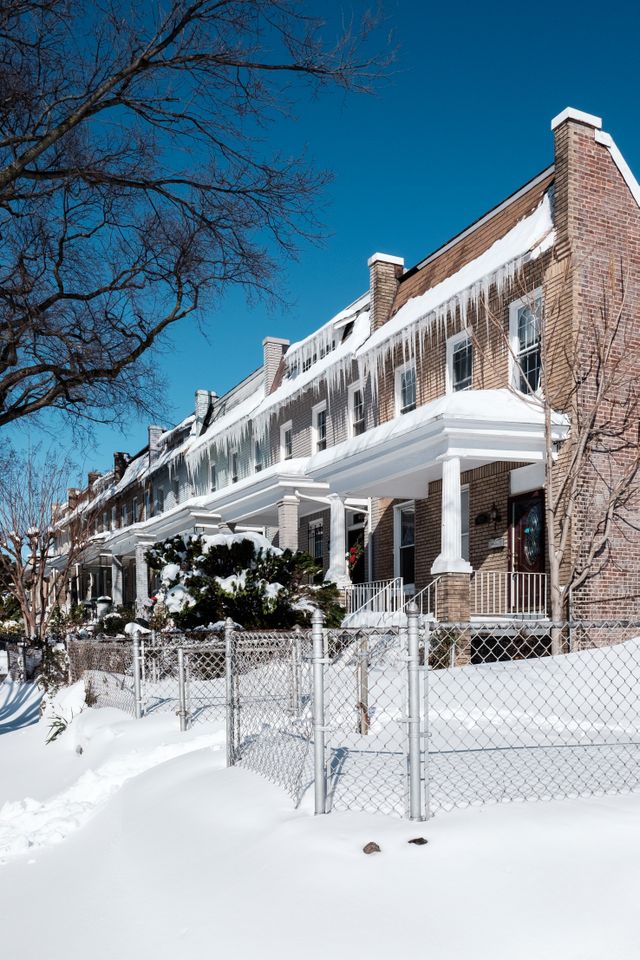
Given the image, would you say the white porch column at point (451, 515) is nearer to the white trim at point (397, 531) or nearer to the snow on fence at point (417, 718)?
the snow on fence at point (417, 718)

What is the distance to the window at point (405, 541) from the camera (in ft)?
59.9

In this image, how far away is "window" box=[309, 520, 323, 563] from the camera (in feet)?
74.1

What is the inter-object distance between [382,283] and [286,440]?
5855 mm

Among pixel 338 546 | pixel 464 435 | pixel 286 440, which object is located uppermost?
pixel 286 440

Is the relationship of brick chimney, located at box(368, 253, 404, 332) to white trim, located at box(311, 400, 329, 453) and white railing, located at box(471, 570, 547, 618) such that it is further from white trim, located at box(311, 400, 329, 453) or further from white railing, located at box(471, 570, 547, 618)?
white railing, located at box(471, 570, 547, 618)

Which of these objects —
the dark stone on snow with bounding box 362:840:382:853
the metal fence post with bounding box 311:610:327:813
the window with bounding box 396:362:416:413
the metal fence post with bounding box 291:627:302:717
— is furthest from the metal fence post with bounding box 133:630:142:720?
the window with bounding box 396:362:416:413

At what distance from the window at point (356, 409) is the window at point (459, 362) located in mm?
3644

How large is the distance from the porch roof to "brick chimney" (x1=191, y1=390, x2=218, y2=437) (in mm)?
16997

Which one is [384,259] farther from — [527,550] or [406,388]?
[527,550]

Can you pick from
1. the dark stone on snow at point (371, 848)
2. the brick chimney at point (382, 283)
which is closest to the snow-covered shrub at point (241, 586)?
the brick chimney at point (382, 283)

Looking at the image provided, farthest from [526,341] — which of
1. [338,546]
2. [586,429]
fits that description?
[338,546]

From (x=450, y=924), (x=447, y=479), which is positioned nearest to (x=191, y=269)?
(x=447, y=479)

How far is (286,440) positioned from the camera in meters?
24.2

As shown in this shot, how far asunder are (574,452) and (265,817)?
9636 mm
